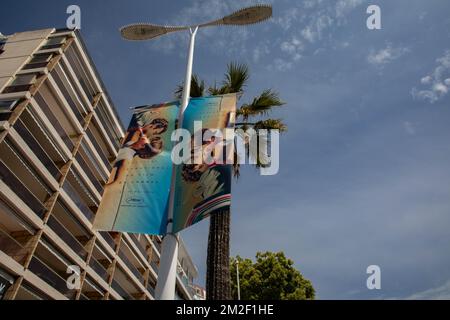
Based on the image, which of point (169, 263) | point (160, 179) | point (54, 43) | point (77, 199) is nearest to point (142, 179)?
point (160, 179)

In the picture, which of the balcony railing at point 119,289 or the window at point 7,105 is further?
the balcony railing at point 119,289

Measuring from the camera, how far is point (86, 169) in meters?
27.5

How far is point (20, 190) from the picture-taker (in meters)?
18.3

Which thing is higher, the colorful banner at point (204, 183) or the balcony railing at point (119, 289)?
the balcony railing at point (119, 289)

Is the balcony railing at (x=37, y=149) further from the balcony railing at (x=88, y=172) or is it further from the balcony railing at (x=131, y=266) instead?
the balcony railing at (x=131, y=266)

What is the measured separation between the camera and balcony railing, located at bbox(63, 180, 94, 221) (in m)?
23.5

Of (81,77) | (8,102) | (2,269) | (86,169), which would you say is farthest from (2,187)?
(81,77)

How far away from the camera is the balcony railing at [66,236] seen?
69.2 ft

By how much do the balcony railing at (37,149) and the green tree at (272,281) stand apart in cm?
1467

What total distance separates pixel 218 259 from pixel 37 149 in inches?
692

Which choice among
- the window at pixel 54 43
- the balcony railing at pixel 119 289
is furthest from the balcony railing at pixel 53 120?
the balcony railing at pixel 119 289

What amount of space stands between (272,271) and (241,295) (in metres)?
2.96

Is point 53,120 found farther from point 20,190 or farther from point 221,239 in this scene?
point 221,239

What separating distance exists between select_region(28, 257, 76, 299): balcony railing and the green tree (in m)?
11.2
